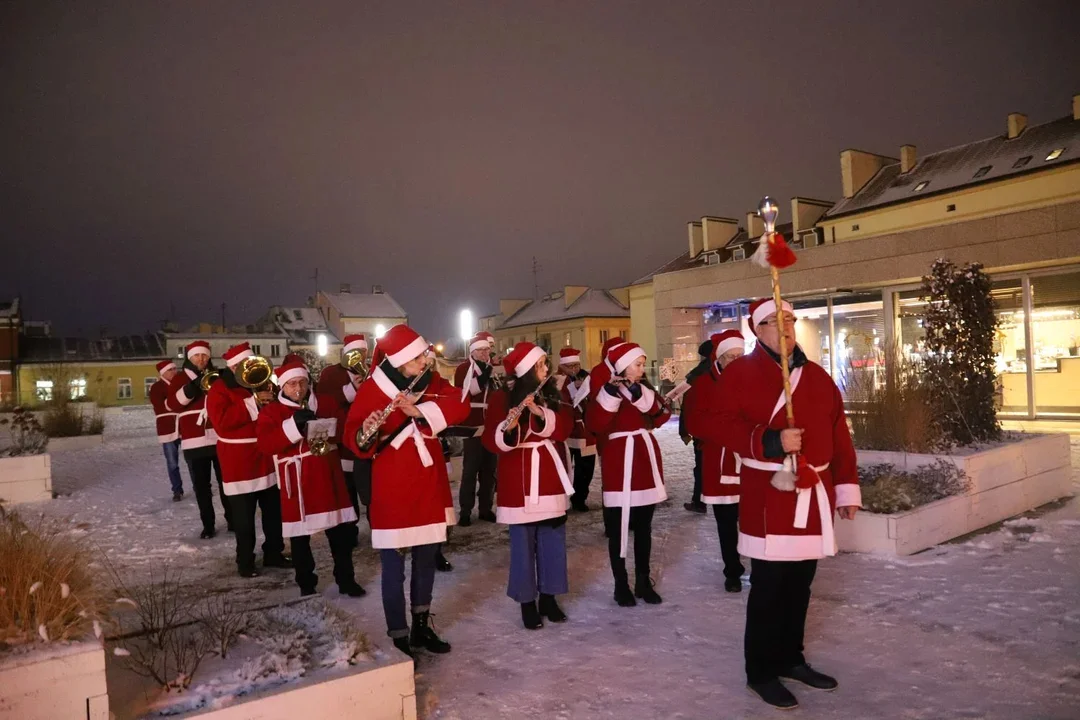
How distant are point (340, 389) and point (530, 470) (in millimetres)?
3229

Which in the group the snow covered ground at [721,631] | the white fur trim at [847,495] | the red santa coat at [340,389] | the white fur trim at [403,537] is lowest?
the snow covered ground at [721,631]

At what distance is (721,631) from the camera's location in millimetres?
4668

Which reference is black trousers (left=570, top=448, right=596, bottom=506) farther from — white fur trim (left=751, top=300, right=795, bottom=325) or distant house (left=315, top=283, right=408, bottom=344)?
distant house (left=315, top=283, right=408, bottom=344)

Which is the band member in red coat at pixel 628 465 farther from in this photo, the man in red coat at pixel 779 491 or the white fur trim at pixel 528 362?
the man in red coat at pixel 779 491

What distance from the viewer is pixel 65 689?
2.95 meters

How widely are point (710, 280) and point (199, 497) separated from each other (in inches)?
855

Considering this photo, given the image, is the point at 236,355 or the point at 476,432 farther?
the point at 476,432

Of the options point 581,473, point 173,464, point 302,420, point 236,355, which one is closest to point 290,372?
point 302,420

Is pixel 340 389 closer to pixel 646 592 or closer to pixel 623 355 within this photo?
pixel 623 355

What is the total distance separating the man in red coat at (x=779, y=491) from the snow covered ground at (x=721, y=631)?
9.1 inches

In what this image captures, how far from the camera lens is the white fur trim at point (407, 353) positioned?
4.34m

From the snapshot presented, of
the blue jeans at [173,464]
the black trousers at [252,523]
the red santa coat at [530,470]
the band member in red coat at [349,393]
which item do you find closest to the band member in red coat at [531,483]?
the red santa coat at [530,470]

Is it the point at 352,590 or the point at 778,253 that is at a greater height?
the point at 778,253

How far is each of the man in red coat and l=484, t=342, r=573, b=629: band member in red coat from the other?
4.68ft
